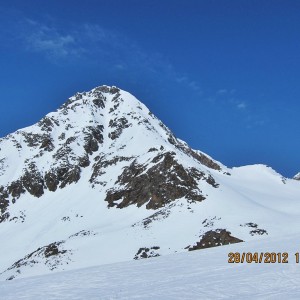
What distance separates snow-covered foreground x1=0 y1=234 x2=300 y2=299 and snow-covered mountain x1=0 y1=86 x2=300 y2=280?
32242mm

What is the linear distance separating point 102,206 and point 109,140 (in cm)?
4040

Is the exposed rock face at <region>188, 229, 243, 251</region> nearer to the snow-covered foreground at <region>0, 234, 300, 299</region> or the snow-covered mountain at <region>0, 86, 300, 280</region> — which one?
the snow-covered mountain at <region>0, 86, 300, 280</region>

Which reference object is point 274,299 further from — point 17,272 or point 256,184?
point 256,184

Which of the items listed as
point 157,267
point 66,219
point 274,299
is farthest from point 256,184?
point 274,299

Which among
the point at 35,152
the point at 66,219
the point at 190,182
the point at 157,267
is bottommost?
the point at 157,267

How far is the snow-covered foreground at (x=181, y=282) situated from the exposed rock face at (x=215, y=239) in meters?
31.3

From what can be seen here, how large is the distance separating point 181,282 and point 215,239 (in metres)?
38.7

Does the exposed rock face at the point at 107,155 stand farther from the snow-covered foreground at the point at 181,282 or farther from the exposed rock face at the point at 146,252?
the snow-covered foreground at the point at 181,282

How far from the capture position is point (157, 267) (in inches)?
756
